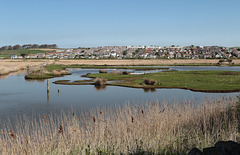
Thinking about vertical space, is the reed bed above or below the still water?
above

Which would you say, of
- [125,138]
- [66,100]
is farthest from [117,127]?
[66,100]

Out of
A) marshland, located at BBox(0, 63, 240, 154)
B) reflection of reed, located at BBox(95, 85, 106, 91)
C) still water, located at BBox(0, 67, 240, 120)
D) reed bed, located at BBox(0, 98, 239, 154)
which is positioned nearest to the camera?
reed bed, located at BBox(0, 98, 239, 154)

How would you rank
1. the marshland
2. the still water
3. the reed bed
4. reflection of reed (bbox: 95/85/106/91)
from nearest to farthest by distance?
the reed bed, the marshland, the still water, reflection of reed (bbox: 95/85/106/91)

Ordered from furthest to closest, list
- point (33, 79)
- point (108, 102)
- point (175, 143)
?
point (33, 79) → point (108, 102) → point (175, 143)

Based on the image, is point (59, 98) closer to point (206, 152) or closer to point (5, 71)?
point (206, 152)

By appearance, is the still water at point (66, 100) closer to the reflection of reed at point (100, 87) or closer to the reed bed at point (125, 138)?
the reflection of reed at point (100, 87)

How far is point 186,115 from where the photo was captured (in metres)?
15.3

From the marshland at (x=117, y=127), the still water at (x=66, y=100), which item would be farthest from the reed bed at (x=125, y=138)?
the still water at (x=66, y=100)

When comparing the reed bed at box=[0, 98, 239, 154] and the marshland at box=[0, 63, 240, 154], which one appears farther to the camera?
the marshland at box=[0, 63, 240, 154]

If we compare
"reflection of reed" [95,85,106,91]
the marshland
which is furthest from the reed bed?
"reflection of reed" [95,85,106,91]

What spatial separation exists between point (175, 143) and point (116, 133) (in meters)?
3.36

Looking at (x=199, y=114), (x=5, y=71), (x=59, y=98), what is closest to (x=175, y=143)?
(x=199, y=114)

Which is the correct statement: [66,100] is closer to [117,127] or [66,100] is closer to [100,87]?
[100,87]

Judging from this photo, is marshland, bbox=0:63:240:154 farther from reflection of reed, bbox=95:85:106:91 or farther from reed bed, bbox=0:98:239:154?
reflection of reed, bbox=95:85:106:91
